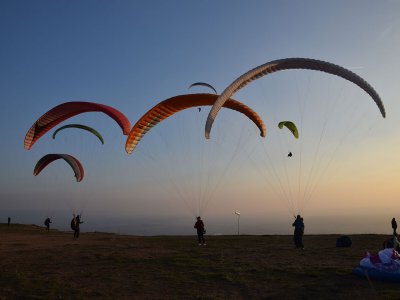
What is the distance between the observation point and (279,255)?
18969mm

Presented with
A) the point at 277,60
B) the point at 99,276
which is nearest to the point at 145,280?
the point at 99,276

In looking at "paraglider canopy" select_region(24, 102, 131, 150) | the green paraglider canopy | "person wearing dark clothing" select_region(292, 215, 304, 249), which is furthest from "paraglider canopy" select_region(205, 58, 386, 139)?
"person wearing dark clothing" select_region(292, 215, 304, 249)

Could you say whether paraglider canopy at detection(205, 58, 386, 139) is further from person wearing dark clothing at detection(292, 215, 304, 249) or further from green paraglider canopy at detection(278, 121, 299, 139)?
person wearing dark clothing at detection(292, 215, 304, 249)

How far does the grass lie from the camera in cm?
1118

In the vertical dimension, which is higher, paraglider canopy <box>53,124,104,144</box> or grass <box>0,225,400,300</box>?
paraglider canopy <box>53,124,104,144</box>

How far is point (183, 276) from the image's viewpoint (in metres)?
13.6

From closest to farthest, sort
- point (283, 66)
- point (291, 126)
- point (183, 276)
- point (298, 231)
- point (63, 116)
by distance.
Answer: point (183, 276) < point (283, 66) < point (298, 231) < point (63, 116) < point (291, 126)

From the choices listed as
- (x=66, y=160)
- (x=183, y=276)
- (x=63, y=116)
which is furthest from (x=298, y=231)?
(x=66, y=160)

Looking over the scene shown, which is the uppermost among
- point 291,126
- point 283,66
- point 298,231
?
point 283,66

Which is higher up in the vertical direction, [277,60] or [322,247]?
[277,60]

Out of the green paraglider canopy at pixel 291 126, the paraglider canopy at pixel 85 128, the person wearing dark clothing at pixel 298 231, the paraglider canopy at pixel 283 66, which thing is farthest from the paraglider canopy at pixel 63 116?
the person wearing dark clothing at pixel 298 231

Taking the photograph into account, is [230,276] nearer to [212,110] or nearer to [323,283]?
[323,283]

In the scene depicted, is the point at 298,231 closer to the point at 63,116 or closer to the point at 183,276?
the point at 183,276

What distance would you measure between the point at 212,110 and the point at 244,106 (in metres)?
5.17
